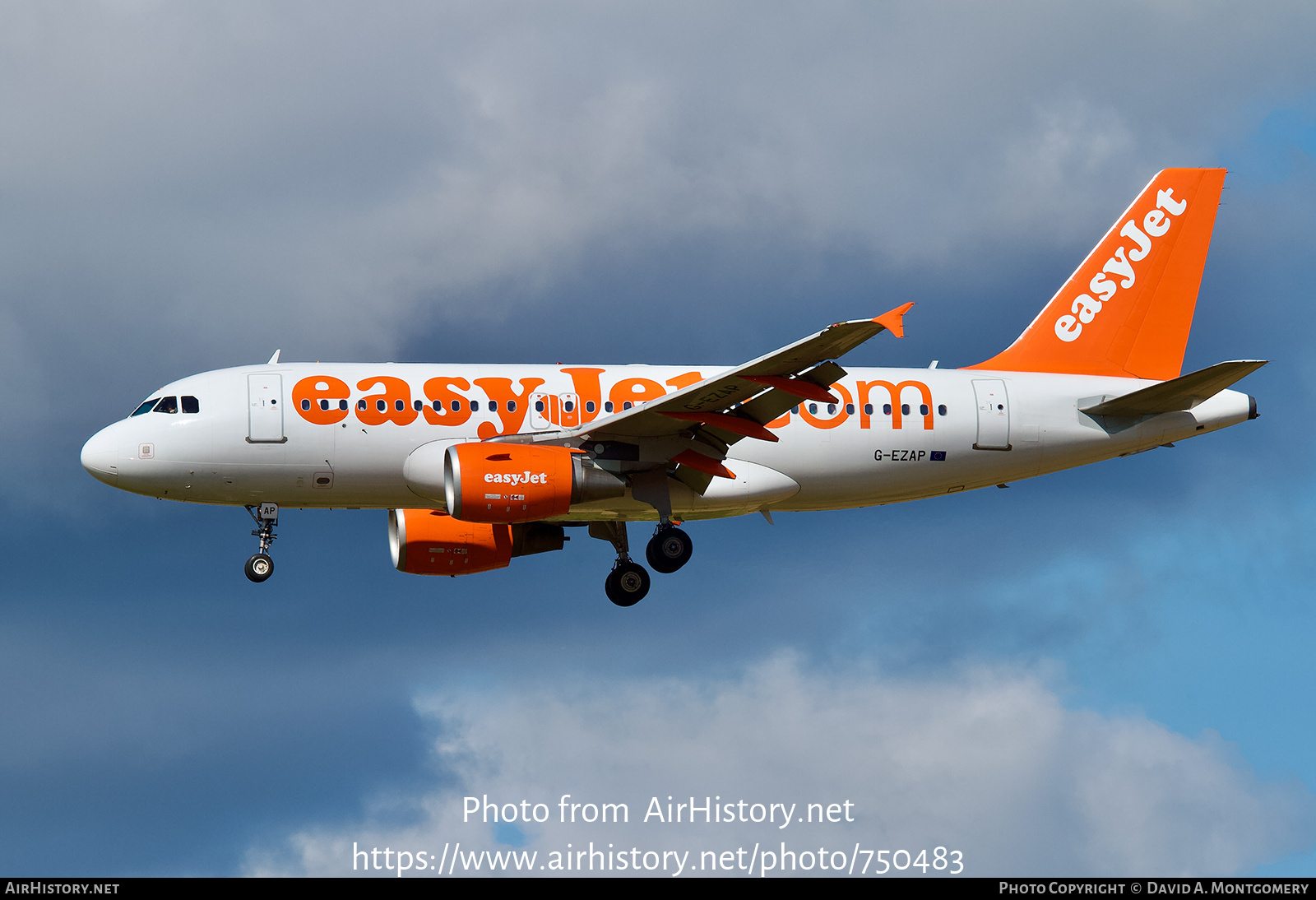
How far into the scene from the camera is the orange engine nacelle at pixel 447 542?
38.2 m

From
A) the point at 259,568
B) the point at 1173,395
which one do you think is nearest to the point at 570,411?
the point at 259,568

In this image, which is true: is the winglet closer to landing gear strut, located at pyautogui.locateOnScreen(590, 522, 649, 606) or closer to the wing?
the wing

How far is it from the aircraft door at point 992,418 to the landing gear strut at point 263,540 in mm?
15929

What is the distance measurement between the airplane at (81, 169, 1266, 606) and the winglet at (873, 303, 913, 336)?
7.41 feet

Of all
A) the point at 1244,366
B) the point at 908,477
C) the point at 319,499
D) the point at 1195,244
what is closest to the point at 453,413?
the point at 319,499

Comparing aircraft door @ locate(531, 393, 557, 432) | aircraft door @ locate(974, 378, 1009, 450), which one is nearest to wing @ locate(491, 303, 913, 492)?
aircraft door @ locate(531, 393, 557, 432)

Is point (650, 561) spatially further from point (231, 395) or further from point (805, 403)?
point (231, 395)

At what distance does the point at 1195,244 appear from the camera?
41.3 meters

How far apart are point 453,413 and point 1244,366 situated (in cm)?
1663

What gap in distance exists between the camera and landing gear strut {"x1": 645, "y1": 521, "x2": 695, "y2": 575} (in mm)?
36031

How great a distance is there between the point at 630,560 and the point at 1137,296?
14572mm

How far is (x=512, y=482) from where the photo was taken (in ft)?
107

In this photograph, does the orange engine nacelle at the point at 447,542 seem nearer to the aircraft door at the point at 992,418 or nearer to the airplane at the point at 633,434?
the airplane at the point at 633,434

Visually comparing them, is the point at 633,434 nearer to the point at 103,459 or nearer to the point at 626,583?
the point at 626,583
